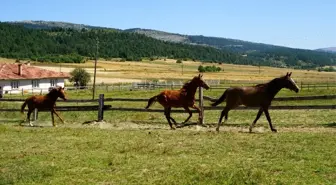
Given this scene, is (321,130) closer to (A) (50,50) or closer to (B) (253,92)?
(B) (253,92)

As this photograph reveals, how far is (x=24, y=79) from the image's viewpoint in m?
63.4

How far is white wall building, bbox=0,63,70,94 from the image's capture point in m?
60.4

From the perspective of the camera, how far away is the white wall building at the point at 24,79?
6036 cm

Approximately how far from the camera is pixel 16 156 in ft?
38.0

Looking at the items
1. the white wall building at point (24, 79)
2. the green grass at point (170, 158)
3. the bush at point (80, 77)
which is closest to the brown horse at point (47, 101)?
the green grass at point (170, 158)

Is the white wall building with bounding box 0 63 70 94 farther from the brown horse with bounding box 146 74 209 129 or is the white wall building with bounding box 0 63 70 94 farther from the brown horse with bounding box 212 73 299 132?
the brown horse with bounding box 212 73 299 132

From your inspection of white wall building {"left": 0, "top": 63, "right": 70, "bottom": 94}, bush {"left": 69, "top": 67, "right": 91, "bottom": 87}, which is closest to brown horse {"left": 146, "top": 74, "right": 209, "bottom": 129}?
white wall building {"left": 0, "top": 63, "right": 70, "bottom": 94}

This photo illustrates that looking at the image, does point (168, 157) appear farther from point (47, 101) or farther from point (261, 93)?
point (47, 101)

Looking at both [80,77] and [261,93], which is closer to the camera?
[261,93]

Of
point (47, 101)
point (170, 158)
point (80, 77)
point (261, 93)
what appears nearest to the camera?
point (170, 158)

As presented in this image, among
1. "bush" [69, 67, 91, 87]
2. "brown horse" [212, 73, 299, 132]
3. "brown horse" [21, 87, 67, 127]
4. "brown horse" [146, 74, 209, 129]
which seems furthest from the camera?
"bush" [69, 67, 91, 87]

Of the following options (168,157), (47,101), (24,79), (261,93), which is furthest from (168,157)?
(24,79)

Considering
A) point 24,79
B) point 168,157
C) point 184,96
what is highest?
point 184,96

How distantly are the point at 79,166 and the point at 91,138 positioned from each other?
4.26 meters
